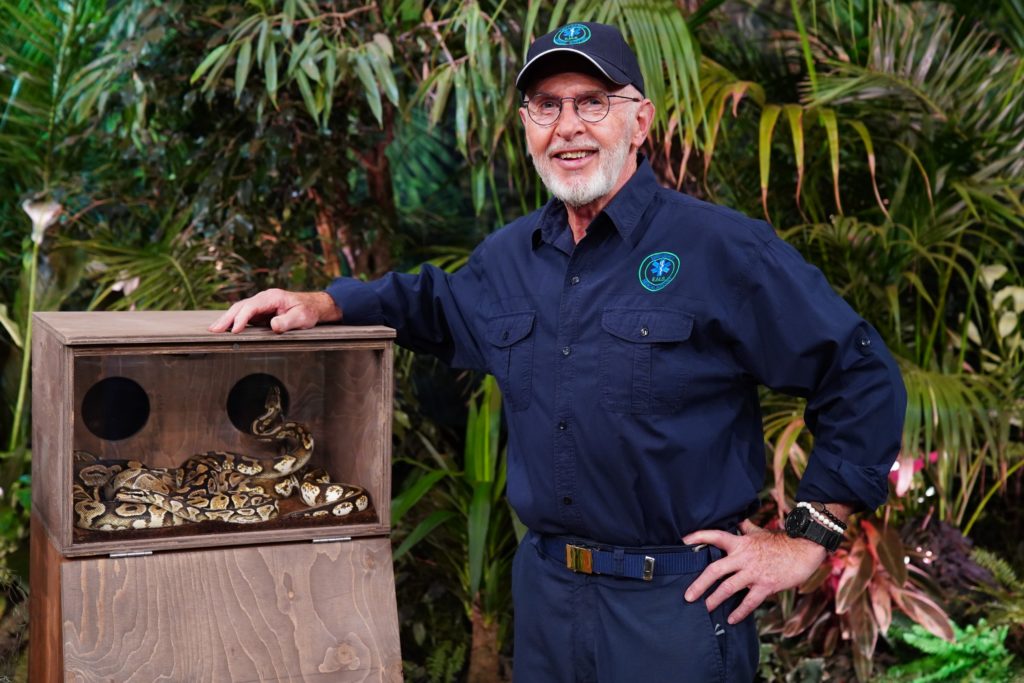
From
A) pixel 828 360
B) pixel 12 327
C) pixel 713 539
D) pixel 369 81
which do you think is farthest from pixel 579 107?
pixel 12 327

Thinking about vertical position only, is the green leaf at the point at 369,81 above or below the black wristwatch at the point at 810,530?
above

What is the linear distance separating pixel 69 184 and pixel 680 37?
2130 mm

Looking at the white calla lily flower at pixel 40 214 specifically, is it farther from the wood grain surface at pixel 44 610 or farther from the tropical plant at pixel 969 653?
the tropical plant at pixel 969 653

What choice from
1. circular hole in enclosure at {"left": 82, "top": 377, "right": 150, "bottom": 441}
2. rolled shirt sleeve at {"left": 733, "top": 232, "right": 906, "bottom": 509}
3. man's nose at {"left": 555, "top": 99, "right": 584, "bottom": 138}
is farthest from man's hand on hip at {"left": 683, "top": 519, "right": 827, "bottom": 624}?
circular hole in enclosure at {"left": 82, "top": 377, "right": 150, "bottom": 441}

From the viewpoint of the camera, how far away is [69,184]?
4305 millimetres

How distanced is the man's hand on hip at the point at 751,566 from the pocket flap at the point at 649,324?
39 centimetres

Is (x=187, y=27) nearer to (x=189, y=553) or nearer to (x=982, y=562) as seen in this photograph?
(x=189, y=553)

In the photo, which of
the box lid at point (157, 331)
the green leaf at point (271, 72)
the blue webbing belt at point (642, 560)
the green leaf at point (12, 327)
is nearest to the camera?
the box lid at point (157, 331)

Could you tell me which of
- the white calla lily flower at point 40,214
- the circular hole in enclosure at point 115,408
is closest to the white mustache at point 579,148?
the circular hole in enclosure at point 115,408

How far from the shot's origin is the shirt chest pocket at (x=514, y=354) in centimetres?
256

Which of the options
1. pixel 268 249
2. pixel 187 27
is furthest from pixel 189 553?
pixel 187 27

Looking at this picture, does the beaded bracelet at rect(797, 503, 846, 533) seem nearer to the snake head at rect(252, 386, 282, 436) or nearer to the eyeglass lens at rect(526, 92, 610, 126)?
the eyeglass lens at rect(526, 92, 610, 126)

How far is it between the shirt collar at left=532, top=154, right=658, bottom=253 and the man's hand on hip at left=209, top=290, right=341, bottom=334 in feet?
1.67

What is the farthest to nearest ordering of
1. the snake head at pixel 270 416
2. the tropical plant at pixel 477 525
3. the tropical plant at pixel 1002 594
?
the tropical plant at pixel 1002 594 → the tropical plant at pixel 477 525 → the snake head at pixel 270 416
